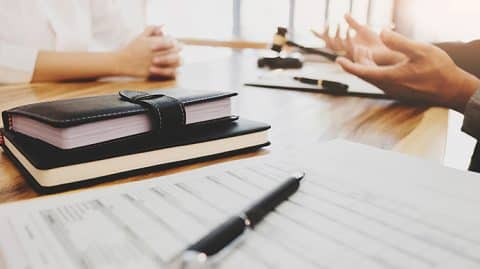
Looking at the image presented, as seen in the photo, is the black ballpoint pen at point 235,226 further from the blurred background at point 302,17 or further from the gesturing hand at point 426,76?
the blurred background at point 302,17

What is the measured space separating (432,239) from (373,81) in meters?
0.64

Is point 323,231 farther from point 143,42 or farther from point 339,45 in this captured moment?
point 339,45

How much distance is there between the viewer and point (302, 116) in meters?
0.78

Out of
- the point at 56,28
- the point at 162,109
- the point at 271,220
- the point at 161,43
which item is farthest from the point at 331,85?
the point at 56,28

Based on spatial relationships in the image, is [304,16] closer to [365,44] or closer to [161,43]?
[365,44]

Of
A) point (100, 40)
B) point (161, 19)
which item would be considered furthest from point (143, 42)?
point (161, 19)

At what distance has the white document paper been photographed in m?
0.31

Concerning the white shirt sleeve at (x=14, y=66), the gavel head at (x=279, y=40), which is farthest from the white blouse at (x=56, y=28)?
the gavel head at (x=279, y=40)

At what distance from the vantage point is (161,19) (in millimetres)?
3672

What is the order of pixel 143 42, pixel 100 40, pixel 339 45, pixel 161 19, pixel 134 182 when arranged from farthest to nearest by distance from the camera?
1. pixel 161 19
2. pixel 100 40
3. pixel 339 45
4. pixel 143 42
5. pixel 134 182

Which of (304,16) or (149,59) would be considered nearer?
(149,59)

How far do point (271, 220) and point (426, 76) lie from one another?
2.06ft

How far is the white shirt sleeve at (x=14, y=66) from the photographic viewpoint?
1.09 m

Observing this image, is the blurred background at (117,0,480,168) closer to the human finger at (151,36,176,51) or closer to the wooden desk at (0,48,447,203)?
the human finger at (151,36,176,51)
